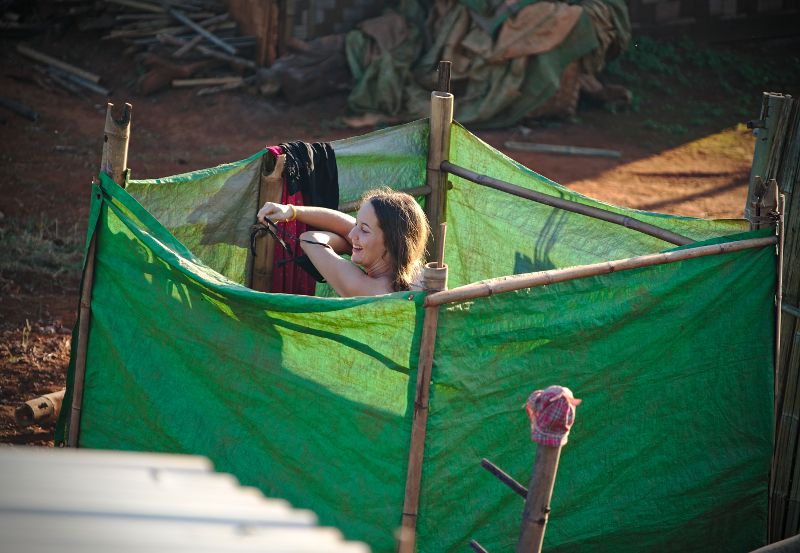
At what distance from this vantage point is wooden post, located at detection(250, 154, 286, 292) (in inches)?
175

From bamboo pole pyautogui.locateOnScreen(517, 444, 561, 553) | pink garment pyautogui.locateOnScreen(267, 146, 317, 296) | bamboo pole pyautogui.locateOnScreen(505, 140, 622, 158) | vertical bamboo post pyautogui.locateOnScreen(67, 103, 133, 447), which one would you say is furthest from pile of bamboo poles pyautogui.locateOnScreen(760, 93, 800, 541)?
bamboo pole pyautogui.locateOnScreen(505, 140, 622, 158)

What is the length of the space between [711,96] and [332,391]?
12.6m

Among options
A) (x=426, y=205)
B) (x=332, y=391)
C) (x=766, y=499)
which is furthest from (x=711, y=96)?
(x=332, y=391)

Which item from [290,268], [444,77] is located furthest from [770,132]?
[290,268]

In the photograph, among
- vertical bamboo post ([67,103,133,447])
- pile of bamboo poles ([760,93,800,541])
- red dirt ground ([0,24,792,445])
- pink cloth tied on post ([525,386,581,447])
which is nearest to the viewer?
pink cloth tied on post ([525,386,581,447])

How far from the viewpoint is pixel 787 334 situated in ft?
15.5

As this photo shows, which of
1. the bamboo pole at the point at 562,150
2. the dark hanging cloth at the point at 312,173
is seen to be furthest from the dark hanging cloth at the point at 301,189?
the bamboo pole at the point at 562,150

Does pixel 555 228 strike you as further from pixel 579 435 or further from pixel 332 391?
pixel 332 391

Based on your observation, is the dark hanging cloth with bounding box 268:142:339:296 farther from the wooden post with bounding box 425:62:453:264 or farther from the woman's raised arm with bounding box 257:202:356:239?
the wooden post with bounding box 425:62:453:264

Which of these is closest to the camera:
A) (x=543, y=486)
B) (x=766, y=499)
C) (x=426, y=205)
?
(x=543, y=486)

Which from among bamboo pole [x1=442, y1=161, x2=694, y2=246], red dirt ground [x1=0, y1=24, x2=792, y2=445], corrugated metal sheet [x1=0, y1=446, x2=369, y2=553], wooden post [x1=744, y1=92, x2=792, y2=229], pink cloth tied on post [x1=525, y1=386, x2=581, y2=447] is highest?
wooden post [x1=744, y1=92, x2=792, y2=229]

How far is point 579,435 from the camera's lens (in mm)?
3629

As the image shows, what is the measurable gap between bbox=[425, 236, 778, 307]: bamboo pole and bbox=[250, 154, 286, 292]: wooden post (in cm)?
135

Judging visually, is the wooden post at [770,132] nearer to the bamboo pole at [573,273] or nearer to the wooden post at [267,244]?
the bamboo pole at [573,273]
